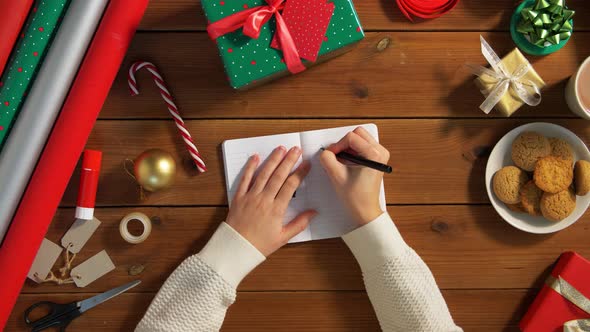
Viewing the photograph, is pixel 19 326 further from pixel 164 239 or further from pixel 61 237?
pixel 164 239

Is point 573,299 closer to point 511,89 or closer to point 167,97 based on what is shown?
point 511,89

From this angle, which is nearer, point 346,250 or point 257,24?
point 257,24

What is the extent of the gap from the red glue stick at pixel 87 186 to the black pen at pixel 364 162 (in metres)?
0.48

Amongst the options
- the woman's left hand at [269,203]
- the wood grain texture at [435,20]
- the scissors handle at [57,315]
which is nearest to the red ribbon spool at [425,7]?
the wood grain texture at [435,20]

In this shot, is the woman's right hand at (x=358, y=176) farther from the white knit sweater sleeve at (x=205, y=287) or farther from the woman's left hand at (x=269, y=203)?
the white knit sweater sleeve at (x=205, y=287)

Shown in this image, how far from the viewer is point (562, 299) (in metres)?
0.88

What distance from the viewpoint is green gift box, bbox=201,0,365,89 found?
30.6 inches

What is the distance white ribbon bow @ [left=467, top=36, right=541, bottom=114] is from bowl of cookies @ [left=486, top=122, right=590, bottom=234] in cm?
6

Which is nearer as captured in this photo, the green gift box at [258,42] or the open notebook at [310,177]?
the green gift box at [258,42]

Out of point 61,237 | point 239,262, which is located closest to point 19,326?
point 61,237

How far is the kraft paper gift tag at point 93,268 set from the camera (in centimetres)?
88

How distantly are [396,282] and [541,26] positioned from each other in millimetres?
562

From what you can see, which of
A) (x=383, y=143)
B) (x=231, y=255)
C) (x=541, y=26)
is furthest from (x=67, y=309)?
(x=541, y=26)

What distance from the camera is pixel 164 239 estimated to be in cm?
89
